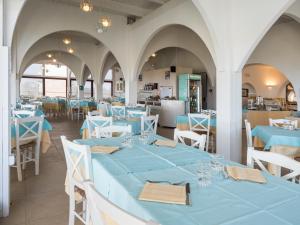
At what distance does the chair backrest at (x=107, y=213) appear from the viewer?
2.87ft

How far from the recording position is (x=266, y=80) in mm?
14469

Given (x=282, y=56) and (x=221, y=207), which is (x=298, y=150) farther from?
(x=282, y=56)

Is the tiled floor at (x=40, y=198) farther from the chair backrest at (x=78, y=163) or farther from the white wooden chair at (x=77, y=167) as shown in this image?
the chair backrest at (x=78, y=163)

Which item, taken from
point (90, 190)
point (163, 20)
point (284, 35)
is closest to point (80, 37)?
point (163, 20)

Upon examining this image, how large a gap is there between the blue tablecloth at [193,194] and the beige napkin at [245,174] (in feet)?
0.16

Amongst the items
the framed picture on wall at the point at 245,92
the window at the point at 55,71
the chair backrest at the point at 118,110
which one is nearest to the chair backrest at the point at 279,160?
the chair backrest at the point at 118,110

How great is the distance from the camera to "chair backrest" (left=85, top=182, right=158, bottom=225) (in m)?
0.87

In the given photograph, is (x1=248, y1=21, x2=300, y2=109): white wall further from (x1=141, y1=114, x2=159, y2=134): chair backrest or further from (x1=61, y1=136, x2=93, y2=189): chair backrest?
(x1=61, y1=136, x2=93, y2=189): chair backrest

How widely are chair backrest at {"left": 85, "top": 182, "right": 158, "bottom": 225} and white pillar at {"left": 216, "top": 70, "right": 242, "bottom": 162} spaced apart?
4.10 meters

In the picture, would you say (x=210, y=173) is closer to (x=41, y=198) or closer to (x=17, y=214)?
(x=17, y=214)

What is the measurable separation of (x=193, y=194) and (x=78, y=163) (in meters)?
1.16

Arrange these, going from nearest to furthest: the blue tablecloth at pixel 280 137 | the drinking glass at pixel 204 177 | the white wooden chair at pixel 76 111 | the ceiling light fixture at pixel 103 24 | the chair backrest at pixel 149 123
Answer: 1. the drinking glass at pixel 204 177
2. the blue tablecloth at pixel 280 137
3. the chair backrest at pixel 149 123
4. the ceiling light fixture at pixel 103 24
5. the white wooden chair at pixel 76 111

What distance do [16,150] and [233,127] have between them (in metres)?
3.83

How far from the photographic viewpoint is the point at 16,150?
12.4ft
